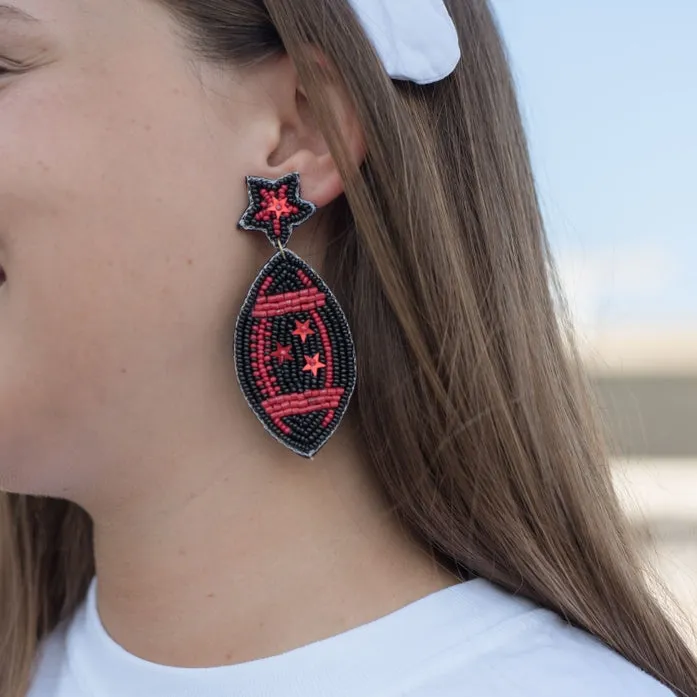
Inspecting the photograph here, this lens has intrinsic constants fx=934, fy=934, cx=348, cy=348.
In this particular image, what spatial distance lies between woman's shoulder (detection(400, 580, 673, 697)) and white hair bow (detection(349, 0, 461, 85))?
29.1 inches

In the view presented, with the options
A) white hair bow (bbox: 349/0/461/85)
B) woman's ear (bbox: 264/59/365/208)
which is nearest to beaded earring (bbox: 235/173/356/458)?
woman's ear (bbox: 264/59/365/208)

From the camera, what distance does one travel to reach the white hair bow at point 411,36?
1.29 meters

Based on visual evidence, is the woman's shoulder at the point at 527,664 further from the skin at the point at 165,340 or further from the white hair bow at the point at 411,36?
the white hair bow at the point at 411,36

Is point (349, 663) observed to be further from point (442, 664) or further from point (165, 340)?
point (165, 340)

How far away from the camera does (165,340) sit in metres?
1.25

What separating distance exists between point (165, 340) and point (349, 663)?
488 mm

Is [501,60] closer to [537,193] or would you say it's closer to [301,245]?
[537,193]

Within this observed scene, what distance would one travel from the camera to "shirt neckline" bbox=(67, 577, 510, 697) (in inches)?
47.1

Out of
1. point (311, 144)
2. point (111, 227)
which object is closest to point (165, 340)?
point (111, 227)

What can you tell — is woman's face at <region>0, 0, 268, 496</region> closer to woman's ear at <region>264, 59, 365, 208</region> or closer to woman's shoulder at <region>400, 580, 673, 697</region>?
woman's ear at <region>264, 59, 365, 208</region>

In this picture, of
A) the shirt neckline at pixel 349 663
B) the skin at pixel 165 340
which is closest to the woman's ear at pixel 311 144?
the skin at pixel 165 340

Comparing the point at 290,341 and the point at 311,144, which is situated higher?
the point at 311,144

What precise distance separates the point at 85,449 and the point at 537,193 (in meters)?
0.80

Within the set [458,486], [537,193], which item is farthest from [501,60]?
[458,486]
